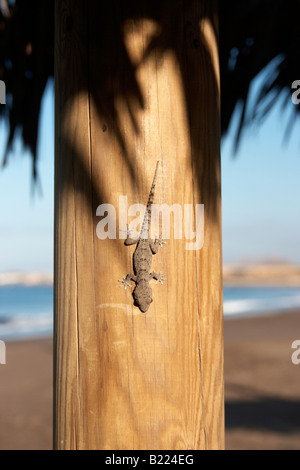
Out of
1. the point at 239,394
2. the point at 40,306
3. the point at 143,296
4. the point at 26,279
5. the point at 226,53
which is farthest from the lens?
the point at 26,279

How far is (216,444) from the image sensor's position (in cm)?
126

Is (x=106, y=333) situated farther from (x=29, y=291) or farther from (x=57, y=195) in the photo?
(x=29, y=291)

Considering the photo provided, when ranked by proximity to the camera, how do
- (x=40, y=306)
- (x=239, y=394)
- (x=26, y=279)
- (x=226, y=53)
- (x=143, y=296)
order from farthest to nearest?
(x=26, y=279) < (x=40, y=306) < (x=239, y=394) < (x=226, y=53) < (x=143, y=296)

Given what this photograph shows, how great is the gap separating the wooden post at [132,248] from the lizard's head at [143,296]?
2 cm

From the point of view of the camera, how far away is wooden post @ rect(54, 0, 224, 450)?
1185 millimetres

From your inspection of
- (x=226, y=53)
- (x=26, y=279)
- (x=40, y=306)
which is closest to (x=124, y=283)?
(x=226, y=53)

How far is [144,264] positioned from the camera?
3.97ft

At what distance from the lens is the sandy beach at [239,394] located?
539 centimetres

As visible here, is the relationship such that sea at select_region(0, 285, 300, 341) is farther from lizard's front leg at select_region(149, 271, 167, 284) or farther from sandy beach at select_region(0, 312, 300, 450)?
lizard's front leg at select_region(149, 271, 167, 284)

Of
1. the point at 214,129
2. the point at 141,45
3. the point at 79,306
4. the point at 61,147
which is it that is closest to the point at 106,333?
the point at 79,306

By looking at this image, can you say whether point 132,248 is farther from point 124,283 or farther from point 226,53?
point 226,53

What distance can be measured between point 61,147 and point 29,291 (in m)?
34.6

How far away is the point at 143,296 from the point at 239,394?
6756 millimetres

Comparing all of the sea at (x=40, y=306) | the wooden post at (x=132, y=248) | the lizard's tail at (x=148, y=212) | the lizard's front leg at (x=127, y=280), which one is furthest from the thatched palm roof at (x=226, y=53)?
the sea at (x=40, y=306)
